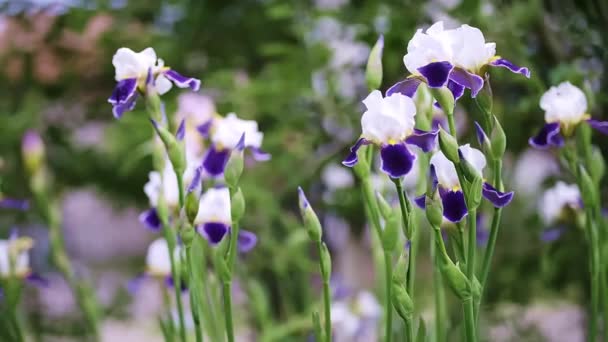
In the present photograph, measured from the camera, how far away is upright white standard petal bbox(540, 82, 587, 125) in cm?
42

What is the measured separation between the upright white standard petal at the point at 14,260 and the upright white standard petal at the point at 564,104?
1.23 feet

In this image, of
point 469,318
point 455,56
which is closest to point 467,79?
point 455,56

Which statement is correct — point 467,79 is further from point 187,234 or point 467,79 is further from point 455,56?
point 187,234

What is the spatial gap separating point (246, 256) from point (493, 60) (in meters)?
0.72

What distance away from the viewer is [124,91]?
0.38 meters

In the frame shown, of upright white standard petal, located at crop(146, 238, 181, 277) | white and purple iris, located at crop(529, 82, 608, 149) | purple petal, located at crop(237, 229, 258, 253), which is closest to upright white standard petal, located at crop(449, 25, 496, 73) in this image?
white and purple iris, located at crop(529, 82, 608, 149)

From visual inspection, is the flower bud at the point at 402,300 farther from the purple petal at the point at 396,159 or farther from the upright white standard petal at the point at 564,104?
the upright white standard petal at the point at 564,104

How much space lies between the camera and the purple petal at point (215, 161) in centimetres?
46

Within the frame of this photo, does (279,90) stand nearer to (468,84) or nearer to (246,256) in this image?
(246,256)

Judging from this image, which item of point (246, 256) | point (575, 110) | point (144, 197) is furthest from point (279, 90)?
point (575, 110)

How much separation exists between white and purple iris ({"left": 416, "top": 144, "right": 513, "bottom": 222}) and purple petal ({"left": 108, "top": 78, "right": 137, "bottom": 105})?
0.17 m

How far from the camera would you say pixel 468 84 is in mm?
324

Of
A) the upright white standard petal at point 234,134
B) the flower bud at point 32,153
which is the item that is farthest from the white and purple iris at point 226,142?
the flower bud at point 32,153

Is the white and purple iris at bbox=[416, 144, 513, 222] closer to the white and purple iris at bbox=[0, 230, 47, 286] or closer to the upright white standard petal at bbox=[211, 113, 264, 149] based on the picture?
the upright white standard petal at bbox=[211, 113, 264, 149]
